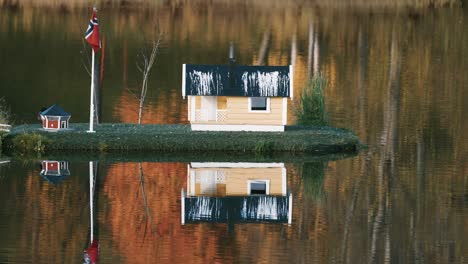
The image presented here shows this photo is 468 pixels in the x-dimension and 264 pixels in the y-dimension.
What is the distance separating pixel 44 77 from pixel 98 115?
1582 centimetres

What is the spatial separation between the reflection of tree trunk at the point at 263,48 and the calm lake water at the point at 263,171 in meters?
0.25

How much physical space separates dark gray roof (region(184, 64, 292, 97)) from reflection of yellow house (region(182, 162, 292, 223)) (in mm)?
4162

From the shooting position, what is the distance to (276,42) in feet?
283

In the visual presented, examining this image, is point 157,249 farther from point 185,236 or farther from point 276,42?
point 276,42

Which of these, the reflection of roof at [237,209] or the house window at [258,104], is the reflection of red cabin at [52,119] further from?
the reflection of roof at [237,209]

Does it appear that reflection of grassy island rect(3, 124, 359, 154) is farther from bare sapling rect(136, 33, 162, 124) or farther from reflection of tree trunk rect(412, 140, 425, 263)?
bare sapling rect(136, 33, 162, 124)

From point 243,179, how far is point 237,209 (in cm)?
423

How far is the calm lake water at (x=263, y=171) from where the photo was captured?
3400cm

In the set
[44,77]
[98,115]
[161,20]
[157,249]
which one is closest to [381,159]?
[98,115]

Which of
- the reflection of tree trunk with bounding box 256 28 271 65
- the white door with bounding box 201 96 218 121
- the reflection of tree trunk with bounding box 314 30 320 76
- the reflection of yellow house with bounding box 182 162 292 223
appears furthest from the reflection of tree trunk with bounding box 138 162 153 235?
the reflection of tree trunk with bounding box 256 28 271 65

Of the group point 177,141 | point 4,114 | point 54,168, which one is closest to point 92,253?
point 54,168

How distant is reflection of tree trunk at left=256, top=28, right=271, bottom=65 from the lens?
3019 inches

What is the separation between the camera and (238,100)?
49.0 metres

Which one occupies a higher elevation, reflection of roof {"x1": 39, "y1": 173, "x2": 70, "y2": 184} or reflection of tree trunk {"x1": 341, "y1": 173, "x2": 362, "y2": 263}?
reflection of roof {"x1": 39, "y1": 173, "x2": 70, "y2": 184}
